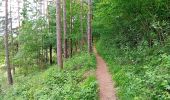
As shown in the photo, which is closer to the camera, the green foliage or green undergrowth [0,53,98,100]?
the green foliage

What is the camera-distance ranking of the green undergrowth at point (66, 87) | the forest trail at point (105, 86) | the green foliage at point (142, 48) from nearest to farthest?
the green foliage at point (142, 48) < the green undergrowth at point (66, 87) < the forest trail at point (105, 86)

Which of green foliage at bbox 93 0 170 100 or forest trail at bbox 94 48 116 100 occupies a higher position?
green foliage at bbox 93 0 170 100

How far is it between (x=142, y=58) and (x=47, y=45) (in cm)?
1853

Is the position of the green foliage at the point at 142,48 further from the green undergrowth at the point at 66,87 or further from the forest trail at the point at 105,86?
the green undergrowth at the point at 66,87

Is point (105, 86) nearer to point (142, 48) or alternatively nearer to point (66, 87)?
point (66, 87)

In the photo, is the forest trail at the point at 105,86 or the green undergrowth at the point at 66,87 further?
the forest trail at the point at 105,86

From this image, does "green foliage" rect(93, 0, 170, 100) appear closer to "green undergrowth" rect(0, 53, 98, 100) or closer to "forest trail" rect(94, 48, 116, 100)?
"forest trail" rect(94, 48, 116, 100)

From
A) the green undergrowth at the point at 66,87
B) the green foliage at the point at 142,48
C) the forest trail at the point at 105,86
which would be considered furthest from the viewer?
the forest trail at the point at 105,86

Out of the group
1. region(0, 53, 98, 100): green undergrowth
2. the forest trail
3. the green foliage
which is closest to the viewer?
the green foliage

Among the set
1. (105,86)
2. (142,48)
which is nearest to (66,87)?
(105,86)

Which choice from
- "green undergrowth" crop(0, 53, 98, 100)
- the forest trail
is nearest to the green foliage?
the forest trail

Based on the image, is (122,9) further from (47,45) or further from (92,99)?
(47,45)

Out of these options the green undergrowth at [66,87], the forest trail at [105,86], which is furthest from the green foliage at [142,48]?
the green undergrowth at [66,87]

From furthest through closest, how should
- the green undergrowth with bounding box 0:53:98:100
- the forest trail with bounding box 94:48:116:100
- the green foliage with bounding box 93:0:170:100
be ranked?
the forest trail with bounding box 94:48:116:100
the green undergrowth with bounding box 0:53:98:100
the green foliage with bounding box 93:0:170:100
